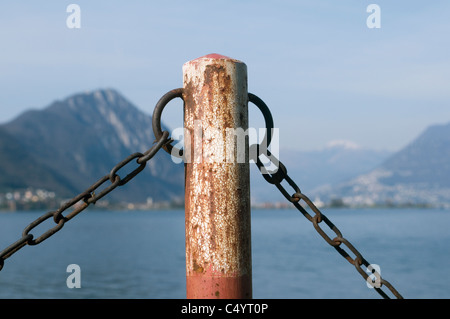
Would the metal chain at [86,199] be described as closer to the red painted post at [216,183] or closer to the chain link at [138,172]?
the chain link at [138,172]

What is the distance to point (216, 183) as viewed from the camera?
4352mm

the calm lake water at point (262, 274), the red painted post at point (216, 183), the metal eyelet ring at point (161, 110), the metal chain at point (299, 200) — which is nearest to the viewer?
the red painted post at point (216, 183)

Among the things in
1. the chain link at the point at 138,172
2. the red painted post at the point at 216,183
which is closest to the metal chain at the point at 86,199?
the chain link at the point at 138,172

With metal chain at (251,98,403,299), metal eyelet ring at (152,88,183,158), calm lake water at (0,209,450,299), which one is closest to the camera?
metal eyelet ring at (152,88,183,158)

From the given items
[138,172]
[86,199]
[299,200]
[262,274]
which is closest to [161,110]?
[138,172]

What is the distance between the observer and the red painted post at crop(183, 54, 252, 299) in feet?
14.2

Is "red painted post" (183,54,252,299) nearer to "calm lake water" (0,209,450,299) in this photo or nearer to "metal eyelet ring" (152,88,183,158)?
"metal eyelet ring" (152,88,183,158)

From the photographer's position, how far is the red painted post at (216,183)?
433 centimetres

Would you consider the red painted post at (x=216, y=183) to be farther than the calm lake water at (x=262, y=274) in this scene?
No

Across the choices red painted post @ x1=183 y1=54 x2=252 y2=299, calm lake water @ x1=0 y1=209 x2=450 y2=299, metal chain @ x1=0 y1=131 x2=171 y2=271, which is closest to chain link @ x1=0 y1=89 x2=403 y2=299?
metal chain @ x1=0 y1=131 x2=171 y2=271

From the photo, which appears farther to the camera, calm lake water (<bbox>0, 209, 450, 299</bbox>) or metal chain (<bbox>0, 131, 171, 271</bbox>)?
calm lake water (<bbox>0, 209, 450, 299</bbox>)
